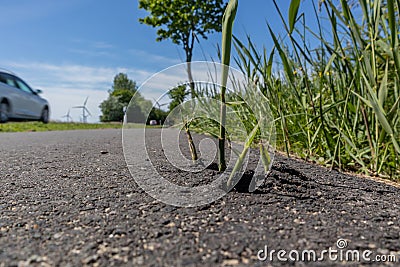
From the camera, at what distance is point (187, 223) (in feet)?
1.79

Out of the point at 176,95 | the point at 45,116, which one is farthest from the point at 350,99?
the point at 45,116

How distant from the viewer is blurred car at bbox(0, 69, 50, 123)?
19.8ft

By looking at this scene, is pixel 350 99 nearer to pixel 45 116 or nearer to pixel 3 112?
pixel 3 112

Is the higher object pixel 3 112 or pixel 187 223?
pixel 3 112

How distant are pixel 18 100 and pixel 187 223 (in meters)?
7.13

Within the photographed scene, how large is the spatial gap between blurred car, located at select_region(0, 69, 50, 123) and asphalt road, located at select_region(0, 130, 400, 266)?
6235 mm

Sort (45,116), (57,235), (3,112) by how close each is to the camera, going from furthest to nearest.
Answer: (45,116), (3,112), (57,235)

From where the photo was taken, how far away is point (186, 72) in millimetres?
795

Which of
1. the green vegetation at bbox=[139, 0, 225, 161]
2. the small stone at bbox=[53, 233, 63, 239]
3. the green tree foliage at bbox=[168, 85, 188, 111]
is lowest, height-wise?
the small stone at bbox=[53, 233, 63, 239]

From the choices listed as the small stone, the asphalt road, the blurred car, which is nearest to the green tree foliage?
the asphalt road

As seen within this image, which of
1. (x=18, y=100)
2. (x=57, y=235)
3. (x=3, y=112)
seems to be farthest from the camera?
(x=18, y=100)

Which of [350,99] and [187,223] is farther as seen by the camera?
[350,99]

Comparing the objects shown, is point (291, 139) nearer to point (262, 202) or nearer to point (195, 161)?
point (195, 161)

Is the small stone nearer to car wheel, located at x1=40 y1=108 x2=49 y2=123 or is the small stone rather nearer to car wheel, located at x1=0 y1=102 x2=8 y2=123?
car wheel, located at x1=0 y1=102 x2=8 y2=123
